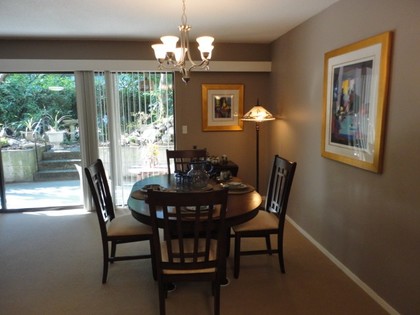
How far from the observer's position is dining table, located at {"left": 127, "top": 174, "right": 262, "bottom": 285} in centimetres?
219

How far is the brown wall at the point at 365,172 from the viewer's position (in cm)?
201

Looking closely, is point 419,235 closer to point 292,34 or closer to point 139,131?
point 292,34

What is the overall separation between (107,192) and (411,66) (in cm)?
259

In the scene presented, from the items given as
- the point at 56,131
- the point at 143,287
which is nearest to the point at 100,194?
the point at 143,287

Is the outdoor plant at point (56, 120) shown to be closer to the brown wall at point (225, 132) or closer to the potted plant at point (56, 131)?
the potted plant at point (56, 131)

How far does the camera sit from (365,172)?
2.46m

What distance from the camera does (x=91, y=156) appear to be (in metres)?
4.41

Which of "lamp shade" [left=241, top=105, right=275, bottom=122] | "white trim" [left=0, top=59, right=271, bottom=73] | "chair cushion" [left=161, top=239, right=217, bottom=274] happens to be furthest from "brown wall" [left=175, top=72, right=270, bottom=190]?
"chair cushion" [left=161, top=239, right=217, bottom=274]

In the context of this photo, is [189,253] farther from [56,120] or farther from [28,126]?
[28,126]

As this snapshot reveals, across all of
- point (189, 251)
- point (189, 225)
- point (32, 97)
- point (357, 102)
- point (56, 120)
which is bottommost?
point (189, 251)

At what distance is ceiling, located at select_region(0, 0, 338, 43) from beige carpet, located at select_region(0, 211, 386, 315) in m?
2.38

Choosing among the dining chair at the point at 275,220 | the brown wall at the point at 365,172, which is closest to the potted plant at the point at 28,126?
the dining chair at the point at 275,220

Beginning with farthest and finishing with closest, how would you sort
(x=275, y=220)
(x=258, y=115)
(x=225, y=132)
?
1. (x=225, y=132)
2. (x=258, y=115)
3. (x=275, y=220)

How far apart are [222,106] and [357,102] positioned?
2.32 m
